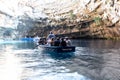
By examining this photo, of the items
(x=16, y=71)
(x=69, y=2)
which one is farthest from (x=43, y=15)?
(x=16, y=71)

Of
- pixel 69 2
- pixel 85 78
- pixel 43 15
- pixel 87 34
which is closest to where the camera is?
pixel 85 78

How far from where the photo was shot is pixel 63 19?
449 ft

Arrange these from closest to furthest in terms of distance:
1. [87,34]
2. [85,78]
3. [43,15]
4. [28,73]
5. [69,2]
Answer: [85,78] → [28,73] → [87,34] → [43,15] → [69,2]

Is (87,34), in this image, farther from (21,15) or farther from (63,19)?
(21,15)

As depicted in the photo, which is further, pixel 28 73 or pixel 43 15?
pixel 43 15

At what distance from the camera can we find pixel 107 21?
431ft

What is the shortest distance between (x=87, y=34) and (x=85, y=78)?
102754mm

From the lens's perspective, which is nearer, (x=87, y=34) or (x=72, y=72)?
(x=72, y=72)

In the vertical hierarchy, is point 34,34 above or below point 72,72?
above

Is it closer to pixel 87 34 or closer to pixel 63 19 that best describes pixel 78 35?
pixel 87 34

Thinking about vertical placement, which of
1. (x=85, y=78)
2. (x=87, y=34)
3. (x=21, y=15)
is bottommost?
(x=85, y=78)

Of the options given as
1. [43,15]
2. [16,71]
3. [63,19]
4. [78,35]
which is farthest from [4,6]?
[16,71]

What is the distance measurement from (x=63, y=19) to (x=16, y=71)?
10637cm

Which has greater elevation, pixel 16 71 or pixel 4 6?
pixel 4 6
